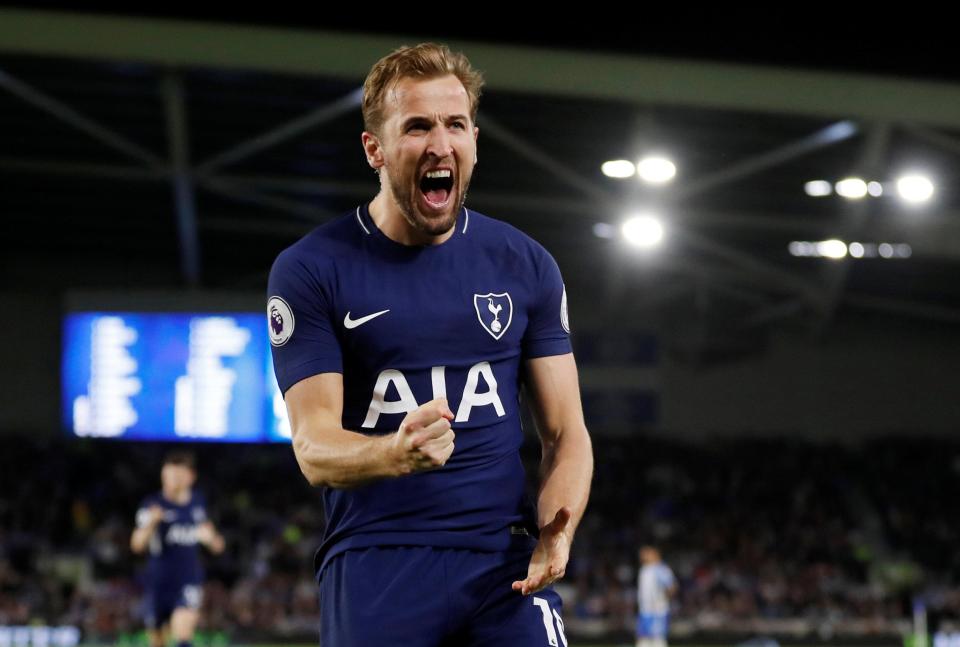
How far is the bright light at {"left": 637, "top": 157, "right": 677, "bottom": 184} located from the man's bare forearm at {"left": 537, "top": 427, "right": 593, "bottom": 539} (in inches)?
737

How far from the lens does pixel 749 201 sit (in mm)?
26047

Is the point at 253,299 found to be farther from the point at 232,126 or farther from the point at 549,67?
the point at 549,67

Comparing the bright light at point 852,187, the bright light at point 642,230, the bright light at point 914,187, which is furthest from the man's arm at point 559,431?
the bright light at point 852,187

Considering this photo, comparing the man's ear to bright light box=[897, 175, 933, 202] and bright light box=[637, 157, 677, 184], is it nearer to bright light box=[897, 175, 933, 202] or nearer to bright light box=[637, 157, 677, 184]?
bright light box=[637, 157, 677, 184]

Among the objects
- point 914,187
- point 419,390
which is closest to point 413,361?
point 419,390

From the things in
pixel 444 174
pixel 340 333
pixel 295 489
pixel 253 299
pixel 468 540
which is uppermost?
pixel 253 299

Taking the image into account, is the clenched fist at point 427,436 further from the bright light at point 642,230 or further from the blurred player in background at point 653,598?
the bright light at point 642,230

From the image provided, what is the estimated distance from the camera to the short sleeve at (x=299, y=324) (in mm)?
3787

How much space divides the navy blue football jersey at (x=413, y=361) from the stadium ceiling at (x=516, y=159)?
16867 mm

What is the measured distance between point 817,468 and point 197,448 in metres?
13.8

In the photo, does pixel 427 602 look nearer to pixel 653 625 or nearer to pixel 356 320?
pixel 356 320

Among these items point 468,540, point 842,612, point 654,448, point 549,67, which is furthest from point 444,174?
point 654,448

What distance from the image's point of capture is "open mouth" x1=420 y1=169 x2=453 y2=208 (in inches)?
150

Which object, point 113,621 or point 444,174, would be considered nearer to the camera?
point 444,174
